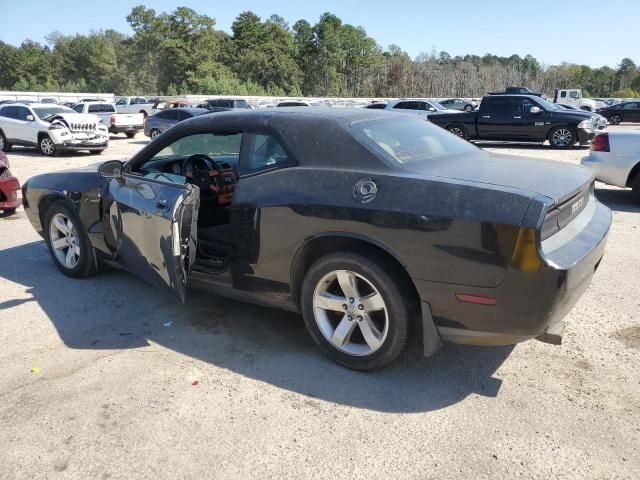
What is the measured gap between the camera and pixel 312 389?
10.3ft

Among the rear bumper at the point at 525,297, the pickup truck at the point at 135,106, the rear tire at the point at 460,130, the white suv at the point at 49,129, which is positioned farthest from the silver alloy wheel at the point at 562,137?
the pickup truck at the point at 135,106

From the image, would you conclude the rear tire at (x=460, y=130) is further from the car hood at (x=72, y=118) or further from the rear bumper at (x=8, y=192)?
the rear bumper at (x=8, y=192)

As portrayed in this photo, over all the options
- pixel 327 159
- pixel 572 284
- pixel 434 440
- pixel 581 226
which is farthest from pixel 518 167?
pixel 434 440

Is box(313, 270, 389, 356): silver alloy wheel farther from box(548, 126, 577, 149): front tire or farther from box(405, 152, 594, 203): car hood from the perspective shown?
box(548, 126, 577, 149): front tire

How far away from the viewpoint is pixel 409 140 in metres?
3.59

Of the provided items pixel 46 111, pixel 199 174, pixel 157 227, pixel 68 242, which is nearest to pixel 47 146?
pixel 46 111

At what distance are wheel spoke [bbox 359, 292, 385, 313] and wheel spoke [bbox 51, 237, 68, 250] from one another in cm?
328

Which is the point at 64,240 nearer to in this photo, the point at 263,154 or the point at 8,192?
the point at 263,154

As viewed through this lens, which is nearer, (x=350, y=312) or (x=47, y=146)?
(x=350, y=312)

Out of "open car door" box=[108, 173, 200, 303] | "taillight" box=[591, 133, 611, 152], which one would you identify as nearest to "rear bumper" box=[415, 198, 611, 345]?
"open car door" box=[108, 173, 200, 303]

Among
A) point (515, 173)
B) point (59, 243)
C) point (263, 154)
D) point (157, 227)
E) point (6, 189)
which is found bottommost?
point (59, 243)

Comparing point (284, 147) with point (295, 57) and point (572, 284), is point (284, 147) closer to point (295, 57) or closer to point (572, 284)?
point (572, 284)

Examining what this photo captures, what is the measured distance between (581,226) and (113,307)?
3.59 metres

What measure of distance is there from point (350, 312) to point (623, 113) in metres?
31.8
